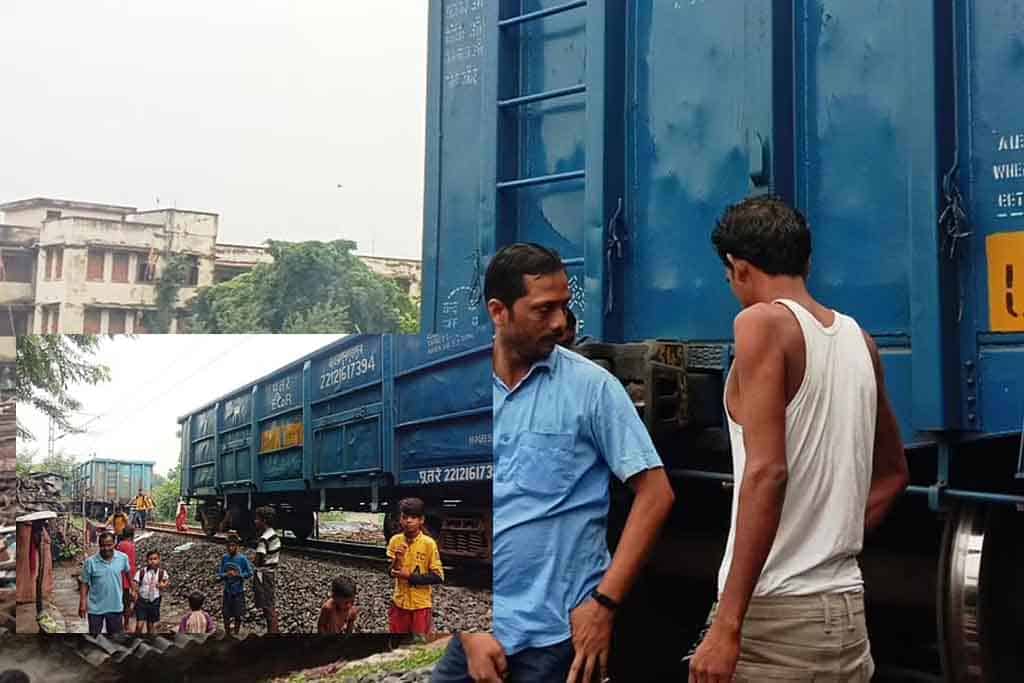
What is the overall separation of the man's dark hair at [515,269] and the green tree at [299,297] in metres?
1.57

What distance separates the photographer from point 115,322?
13.5 feet

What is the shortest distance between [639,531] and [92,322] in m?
2.51

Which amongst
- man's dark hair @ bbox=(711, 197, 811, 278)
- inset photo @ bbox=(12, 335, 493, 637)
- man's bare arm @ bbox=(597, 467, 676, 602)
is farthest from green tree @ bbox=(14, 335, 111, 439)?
man's dark hair @ bbox=(711, 197, 811, 278)

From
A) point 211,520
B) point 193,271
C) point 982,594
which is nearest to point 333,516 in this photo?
point 211,520

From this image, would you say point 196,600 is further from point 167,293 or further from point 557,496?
point 557,496

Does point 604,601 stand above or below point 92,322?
below

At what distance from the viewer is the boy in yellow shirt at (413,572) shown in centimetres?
383

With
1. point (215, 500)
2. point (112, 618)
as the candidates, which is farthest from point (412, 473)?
point (112, 618)

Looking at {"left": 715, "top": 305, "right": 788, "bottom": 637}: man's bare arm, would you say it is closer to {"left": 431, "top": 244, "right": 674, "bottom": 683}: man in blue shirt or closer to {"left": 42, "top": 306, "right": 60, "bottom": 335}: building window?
{"left": 431, "top": 244, "right": 674, "bottom": 683}: man in blue shirt

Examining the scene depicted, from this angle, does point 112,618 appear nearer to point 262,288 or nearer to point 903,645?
point 262,288

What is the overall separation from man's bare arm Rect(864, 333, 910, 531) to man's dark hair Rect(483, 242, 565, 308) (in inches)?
27.8

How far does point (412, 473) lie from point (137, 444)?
1025mm

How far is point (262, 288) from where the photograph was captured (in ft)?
13.3

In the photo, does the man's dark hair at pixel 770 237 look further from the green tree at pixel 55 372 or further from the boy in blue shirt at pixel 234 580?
the green tree at pixel 55 372
